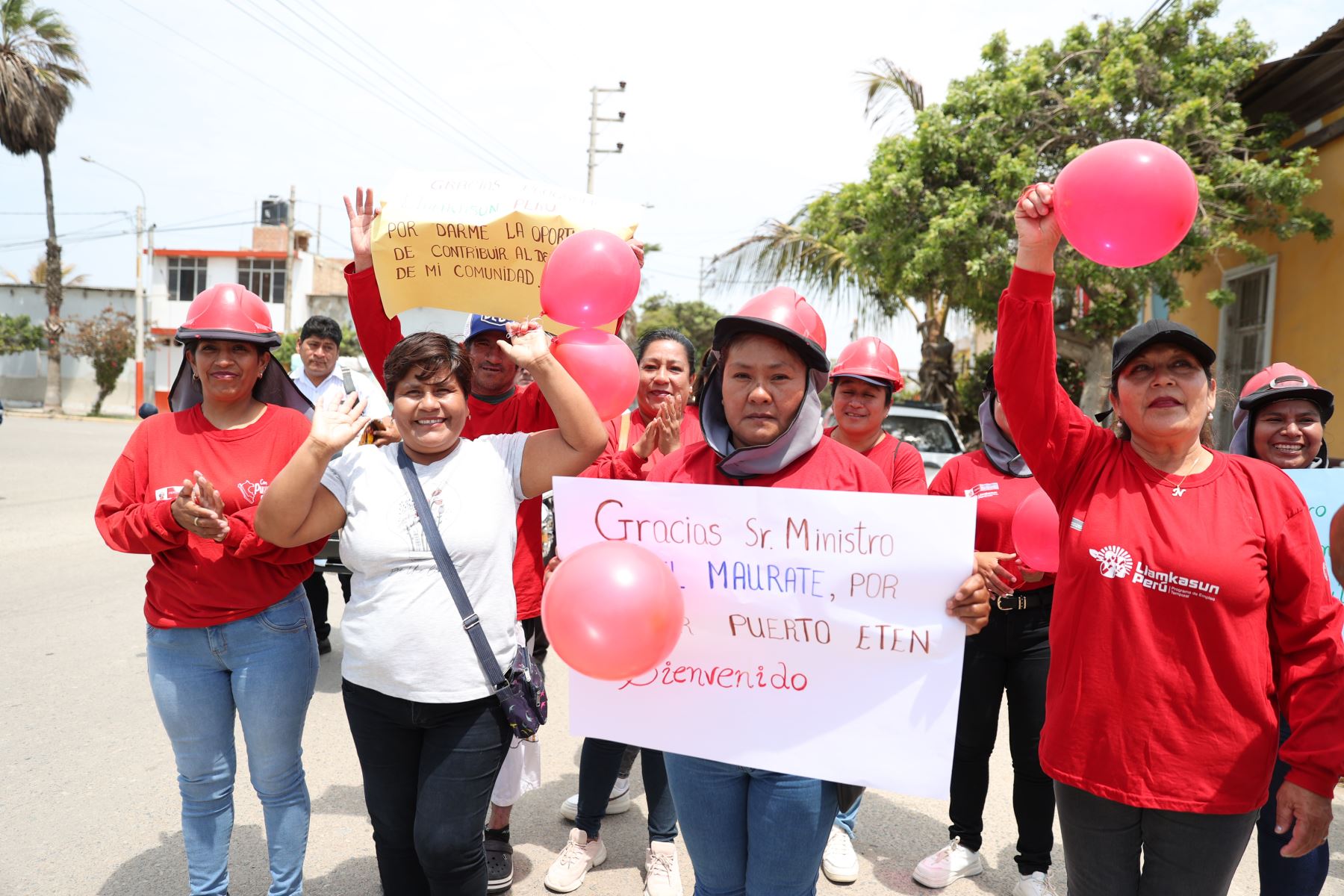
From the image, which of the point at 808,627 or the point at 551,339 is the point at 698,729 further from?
the point at 551,339

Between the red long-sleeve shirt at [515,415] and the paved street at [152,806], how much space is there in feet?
3.54

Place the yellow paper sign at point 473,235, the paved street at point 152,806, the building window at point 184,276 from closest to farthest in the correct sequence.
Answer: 1. the yellow paper sign at point 473,235
2. the paved street at point 152,806
3. the building window at point 184,276

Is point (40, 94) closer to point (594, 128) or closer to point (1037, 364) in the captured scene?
point (594, 128)

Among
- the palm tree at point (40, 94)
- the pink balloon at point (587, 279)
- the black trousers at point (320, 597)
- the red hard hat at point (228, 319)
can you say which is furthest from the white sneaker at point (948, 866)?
the palm tree at point (40, 94)

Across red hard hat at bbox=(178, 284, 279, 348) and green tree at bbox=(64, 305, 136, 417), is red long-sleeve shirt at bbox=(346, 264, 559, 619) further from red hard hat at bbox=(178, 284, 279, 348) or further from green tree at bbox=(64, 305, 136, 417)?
green tree at bbox=(64, 305, 136, 417)

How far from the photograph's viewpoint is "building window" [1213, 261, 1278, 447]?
10.2 m

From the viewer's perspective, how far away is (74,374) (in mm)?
41219

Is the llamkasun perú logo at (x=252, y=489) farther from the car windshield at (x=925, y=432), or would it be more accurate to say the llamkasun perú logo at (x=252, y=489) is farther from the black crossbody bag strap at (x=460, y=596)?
the car windshield at (x=925, y=432)

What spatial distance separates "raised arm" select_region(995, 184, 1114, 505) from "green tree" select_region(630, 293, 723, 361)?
3436cm

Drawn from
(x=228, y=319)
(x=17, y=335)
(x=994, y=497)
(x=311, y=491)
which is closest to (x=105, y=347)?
(x=17, y=335)

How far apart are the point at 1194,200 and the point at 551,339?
73.7 inches

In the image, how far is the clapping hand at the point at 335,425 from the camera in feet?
8.58

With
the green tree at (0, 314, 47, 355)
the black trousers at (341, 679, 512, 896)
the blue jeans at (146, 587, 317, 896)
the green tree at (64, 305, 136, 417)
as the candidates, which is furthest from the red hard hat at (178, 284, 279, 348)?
the green tree at (0, 314, 47, 355)

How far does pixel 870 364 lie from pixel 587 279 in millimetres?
1667
